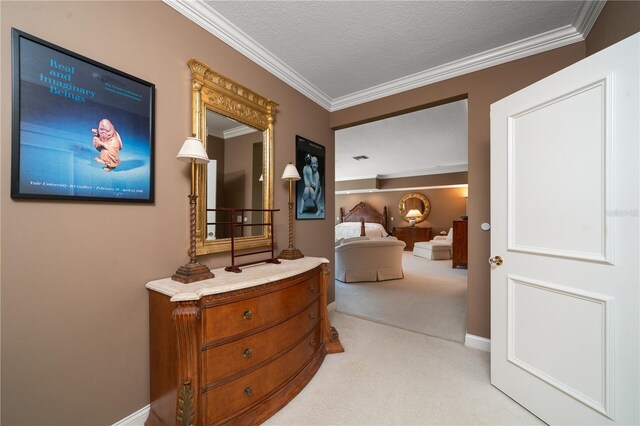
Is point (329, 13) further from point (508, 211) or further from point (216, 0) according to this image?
point (508, 211)

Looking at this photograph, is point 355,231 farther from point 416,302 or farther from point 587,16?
point 587,16

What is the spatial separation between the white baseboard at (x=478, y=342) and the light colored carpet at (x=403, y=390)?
5 centimetres

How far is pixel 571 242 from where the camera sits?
4.43 feet

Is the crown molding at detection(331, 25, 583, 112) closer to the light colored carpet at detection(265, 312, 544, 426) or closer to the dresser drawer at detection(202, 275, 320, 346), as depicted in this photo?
the dresser drawer at detection(202, 275, 320, 346)

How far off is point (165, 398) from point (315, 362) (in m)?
1.06

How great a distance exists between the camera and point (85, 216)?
1.25 metres

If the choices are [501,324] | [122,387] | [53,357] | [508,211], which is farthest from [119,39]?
[501,324]

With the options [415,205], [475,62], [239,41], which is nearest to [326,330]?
[239,41]

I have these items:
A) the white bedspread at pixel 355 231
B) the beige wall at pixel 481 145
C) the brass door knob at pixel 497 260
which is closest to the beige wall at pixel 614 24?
the beige wall at pixel 481 145

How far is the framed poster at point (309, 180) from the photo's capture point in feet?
9.11

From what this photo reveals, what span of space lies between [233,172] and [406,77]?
2182 mm

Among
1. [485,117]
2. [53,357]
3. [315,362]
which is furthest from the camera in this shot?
[485,117]

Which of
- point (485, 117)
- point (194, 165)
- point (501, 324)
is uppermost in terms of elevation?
point (485, 117)

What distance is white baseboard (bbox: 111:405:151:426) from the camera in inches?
53.6
